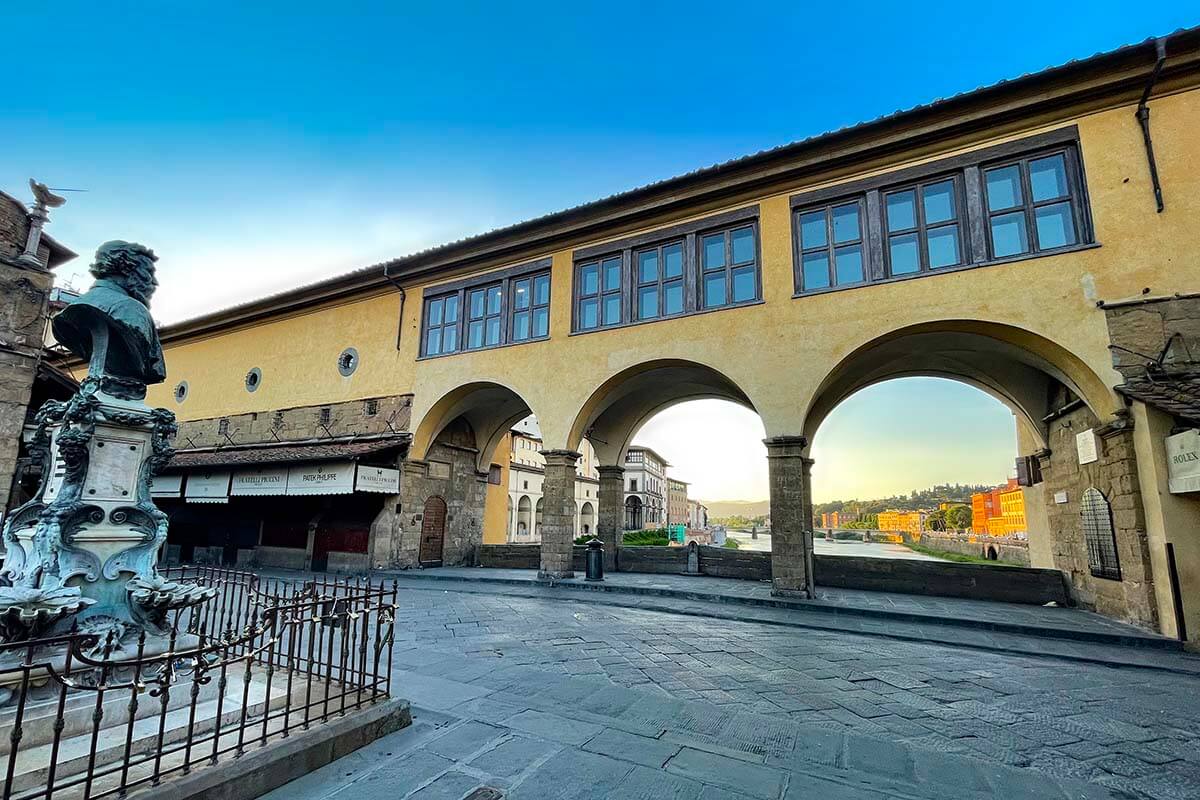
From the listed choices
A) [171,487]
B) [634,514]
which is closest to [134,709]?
[171,487]

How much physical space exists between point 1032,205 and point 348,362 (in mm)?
15823

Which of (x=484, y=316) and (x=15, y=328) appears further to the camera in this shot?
(x=484, y=316)

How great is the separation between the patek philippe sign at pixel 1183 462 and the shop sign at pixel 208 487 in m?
18.8

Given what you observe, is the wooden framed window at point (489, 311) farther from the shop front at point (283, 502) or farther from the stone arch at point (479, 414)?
the shop front at point (283, 502)

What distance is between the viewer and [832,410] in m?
12.4

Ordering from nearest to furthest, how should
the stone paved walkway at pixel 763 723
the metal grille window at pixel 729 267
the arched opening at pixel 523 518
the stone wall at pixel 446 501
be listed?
the stone paved walkway at pixel 763 723, the metal grille window at pixel 729 267, the stone wall at pixel 446 501, the arched opening at pixel 523 518

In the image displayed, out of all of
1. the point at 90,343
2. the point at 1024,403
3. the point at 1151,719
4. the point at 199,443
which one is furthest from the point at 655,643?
the point at 199,443

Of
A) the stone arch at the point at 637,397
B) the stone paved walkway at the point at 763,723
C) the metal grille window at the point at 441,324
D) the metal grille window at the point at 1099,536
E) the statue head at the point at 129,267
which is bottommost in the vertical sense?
the stone paved walkway at the point at 763,723

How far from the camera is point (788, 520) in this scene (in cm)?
942

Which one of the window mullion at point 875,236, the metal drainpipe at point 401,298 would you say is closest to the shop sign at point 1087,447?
the window mullion at point 875,236

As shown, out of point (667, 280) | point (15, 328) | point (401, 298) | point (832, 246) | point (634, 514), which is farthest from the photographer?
point (634, 514)

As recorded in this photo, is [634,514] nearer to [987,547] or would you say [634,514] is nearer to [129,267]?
[987,547]

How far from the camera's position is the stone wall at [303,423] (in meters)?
14.4

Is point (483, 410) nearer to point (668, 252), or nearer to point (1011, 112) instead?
point (668, 252)
